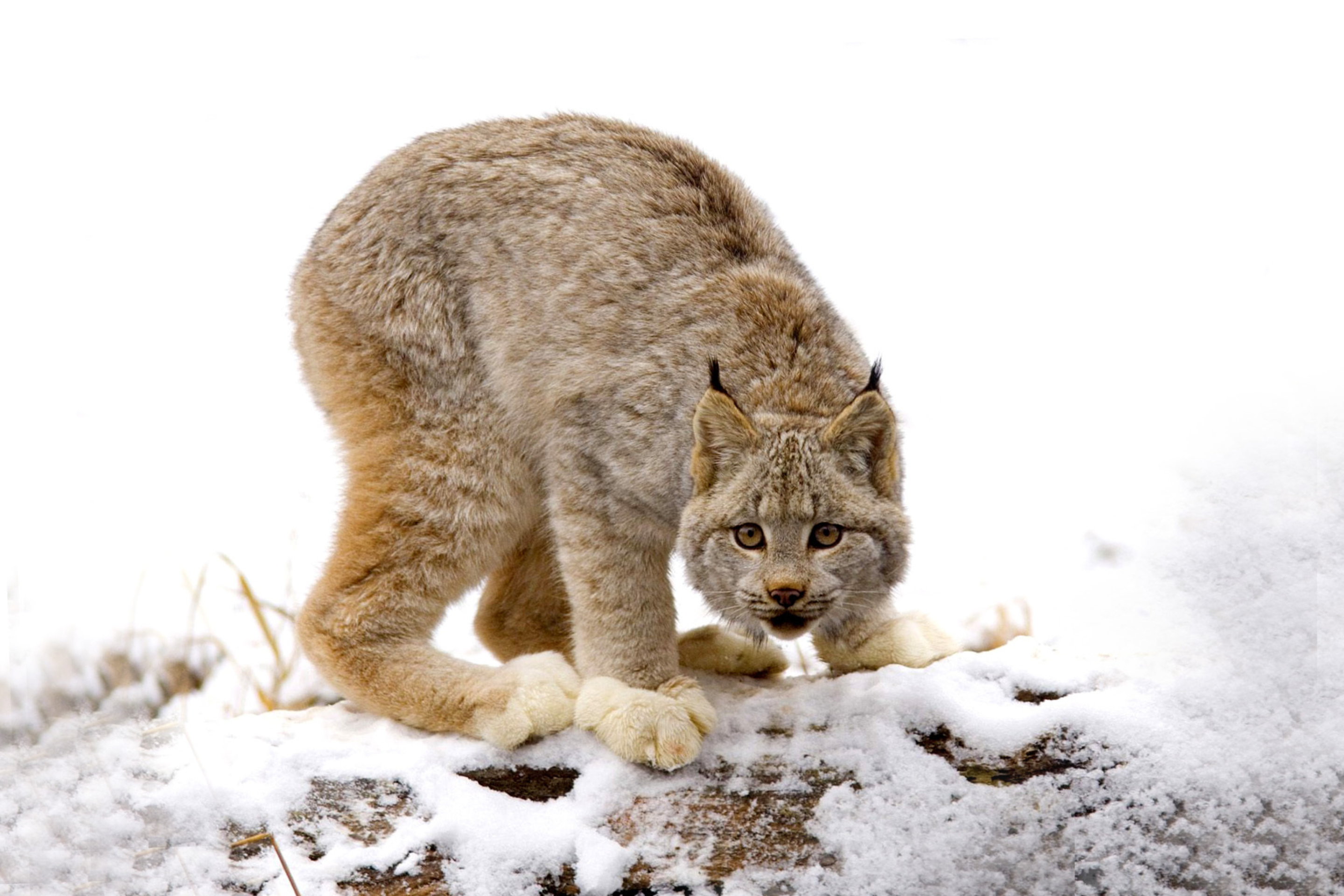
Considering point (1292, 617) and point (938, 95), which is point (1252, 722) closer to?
point (1292, 617)

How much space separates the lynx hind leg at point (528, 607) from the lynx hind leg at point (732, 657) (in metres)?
0.47

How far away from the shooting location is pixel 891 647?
440 centimetres

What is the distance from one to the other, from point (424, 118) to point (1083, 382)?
10.6 feet

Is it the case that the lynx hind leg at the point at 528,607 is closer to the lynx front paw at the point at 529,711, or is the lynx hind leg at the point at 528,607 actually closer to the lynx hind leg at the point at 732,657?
the lynx hind leg at the point at 732,657

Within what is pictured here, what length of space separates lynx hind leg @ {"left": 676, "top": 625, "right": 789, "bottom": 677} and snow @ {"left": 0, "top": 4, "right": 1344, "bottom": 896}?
10 cm

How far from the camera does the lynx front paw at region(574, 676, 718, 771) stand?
3814 mm

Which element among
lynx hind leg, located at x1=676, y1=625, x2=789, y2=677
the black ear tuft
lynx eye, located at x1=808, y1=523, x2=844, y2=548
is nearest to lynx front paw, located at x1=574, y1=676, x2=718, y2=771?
lynx hind leg, located at x1=676, y1=625, x2=789, y2=677

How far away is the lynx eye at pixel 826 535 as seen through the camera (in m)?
3.73

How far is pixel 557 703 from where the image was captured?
4.04 meters

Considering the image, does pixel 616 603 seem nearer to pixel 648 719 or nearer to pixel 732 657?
pixel 648 719

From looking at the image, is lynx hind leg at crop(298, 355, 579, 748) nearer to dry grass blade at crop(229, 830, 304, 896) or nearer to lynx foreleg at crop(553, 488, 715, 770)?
lynx foreleg at crop(553, 488, 715, 770)

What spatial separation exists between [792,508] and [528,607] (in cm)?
161

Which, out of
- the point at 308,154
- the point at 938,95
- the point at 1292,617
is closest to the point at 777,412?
the point at 1292,617

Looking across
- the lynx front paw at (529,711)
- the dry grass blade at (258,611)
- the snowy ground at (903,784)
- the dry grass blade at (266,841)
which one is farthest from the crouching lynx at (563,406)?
the dry grass blade at (258,611)
